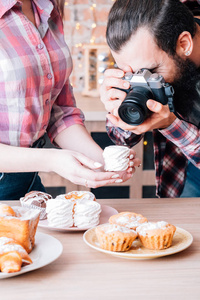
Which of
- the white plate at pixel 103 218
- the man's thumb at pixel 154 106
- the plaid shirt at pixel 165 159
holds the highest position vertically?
the man's thumb at pixel 154 106

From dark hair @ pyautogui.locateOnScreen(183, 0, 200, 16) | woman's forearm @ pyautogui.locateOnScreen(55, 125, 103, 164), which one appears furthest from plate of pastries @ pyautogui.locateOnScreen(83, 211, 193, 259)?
dark hair @ pyautogui.locateOnScreen(183, 0, 200, 16)

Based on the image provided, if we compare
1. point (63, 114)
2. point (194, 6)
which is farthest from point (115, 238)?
point (194, 6)

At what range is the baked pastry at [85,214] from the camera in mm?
929

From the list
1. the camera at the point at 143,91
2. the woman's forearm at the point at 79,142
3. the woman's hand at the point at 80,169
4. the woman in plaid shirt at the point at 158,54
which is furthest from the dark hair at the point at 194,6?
the woman's hand at the point at 80,169

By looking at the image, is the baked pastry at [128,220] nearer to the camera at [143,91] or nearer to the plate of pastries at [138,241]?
the plate of pastries at [138,241]

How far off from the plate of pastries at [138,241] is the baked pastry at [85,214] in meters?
0.07

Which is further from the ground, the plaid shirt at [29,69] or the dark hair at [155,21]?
the dark hair at [155,21]

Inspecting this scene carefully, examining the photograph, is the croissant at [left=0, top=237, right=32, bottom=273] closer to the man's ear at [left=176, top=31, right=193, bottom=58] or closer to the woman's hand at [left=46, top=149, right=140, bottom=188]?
the woman's hand at [left=46, top=149, right=140, bottom=188]

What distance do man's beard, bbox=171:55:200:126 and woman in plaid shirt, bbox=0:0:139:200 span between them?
0.31 metres

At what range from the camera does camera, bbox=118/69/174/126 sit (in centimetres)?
107

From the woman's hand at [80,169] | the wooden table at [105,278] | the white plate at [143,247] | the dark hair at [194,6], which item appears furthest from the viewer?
the dark hair at [194,6]

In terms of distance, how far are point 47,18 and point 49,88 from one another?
8.1 inches

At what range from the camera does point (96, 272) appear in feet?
2.45

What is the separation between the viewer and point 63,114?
4.51ft
